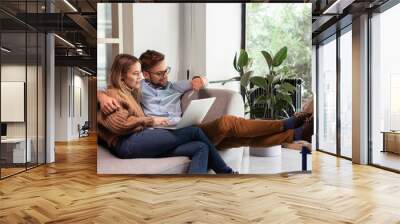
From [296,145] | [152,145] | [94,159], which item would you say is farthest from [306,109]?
[94,159]

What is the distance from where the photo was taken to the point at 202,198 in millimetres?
4453

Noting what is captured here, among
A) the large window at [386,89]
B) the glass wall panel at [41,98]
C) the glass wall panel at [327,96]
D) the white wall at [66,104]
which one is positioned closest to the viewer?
the large window at [386,89]

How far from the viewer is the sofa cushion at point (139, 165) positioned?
5.74m

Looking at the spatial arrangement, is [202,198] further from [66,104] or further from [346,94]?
[66,104]

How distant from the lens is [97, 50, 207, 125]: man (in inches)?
224

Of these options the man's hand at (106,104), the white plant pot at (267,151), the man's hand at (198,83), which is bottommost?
the white plant pot at (267,151)

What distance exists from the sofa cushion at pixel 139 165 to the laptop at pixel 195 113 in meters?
0.47

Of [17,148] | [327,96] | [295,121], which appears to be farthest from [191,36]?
[327,96]

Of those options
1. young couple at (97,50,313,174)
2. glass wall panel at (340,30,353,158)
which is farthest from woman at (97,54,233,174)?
glass wall panel at (340,30,353,158)

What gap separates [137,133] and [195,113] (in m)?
0.86

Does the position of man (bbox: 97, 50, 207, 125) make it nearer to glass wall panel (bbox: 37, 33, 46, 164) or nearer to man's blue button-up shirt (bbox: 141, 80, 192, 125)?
man's blue button-up shirt (bbox: 141, 80, 192, 125)

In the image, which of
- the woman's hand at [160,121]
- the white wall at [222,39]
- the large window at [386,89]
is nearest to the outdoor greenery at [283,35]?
the white wall at [222,39]

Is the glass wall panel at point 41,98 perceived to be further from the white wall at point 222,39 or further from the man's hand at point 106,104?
the white wall at point 222,39

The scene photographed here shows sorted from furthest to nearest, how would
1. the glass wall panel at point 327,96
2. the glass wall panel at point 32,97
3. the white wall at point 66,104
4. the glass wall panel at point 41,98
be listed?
the white wall at point 66,104
the glass wall panel at point 327,96
the glass wall panel at point 41,98
the glass wall panel at point 32,97
